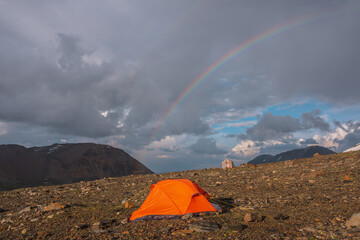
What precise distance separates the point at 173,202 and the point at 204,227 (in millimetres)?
3058

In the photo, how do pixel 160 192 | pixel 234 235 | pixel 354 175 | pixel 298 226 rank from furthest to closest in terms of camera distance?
pixel 354 175
pixel 160 192
pixel 298 226
pixel 234 235

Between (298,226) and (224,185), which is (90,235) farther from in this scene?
(224,185)

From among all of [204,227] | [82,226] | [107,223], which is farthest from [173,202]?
[82,226]

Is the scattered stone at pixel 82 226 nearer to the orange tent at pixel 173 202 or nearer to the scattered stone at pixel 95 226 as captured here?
the scattered stone at pixel 95 226

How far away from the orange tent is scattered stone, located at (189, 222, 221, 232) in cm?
207

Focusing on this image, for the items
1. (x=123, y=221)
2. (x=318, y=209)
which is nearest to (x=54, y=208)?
(x=123, y=221)

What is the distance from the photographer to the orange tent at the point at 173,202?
12.7 metres

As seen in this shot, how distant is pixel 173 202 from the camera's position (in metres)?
13.2

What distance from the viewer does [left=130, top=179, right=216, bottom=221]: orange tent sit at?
500 inches

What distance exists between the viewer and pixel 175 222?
11828 mm

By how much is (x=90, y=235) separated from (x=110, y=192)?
1108cm

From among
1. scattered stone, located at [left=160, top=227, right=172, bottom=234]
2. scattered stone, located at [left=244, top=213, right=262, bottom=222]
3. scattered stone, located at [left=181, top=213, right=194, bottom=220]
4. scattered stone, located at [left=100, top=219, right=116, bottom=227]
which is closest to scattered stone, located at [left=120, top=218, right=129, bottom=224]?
scattered stone, located at [left=100, top=219, right=116, bottom=227]

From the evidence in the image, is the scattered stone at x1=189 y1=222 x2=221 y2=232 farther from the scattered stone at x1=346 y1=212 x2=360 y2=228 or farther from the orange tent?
the scattered stone at x1=346 y1=212 x2=360 y2=228

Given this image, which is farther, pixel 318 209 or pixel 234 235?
pixel 318 209
